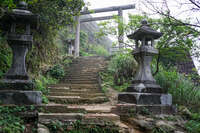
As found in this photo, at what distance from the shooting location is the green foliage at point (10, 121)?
2.48m

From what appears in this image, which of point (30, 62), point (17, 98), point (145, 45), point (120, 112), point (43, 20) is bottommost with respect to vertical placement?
point (120, 112)

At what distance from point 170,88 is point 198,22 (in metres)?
3.20

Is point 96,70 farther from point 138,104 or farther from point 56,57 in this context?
point 138,104

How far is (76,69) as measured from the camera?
32.0ft

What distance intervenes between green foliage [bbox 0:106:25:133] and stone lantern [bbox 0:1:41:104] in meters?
0.33

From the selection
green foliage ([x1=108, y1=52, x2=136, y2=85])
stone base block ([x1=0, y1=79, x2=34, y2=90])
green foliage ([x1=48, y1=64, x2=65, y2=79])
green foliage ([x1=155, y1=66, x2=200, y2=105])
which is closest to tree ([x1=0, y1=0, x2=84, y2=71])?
green foliage ([x1=48, y1=64, x2=65, y2=79])

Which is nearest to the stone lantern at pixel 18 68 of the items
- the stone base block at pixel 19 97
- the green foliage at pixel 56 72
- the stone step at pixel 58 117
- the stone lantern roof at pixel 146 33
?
the stone base block at pixel 19 97

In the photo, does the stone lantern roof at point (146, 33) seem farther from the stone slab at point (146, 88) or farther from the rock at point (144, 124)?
the rock at point (144, 124)

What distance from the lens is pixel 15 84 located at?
3617 millimetres

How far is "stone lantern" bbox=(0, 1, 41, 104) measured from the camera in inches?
137

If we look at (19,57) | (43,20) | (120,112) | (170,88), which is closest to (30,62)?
(43,20)

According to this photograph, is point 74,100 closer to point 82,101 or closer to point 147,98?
point 82,101

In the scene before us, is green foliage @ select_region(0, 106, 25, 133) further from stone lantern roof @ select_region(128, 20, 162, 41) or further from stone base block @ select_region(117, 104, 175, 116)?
stone lantern roof @ select_region(128, 20, 162, 41)

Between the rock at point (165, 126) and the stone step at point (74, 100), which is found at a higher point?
the stone step at point (74, 100)
